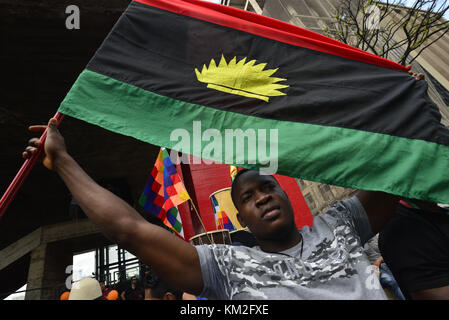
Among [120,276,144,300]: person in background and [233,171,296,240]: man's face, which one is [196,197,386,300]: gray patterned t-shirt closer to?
[233,171,296,240]: man's face

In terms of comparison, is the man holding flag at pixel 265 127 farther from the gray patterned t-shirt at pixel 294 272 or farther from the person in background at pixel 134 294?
the person in background at pixel 134 294

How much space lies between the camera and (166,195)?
5.31m

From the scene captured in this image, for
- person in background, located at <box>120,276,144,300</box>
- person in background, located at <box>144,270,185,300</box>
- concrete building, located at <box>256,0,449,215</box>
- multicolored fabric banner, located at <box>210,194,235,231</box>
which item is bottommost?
person in background, located at <box>144,270,185,300</box>

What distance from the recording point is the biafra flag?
170 centimetres

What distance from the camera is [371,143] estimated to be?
1774 mm

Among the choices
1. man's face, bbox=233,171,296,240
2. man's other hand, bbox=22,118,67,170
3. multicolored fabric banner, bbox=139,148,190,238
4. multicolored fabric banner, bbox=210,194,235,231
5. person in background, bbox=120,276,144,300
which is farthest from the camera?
person in background, bbox=120,276,144,300

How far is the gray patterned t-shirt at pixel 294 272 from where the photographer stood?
1422mm

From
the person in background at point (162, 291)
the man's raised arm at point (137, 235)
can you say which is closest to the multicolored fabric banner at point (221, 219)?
the person in background at point (162, 291)

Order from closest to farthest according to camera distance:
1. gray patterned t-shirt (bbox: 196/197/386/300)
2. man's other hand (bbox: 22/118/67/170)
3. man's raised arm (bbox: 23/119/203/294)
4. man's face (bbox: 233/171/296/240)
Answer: man's raised arm (bbox: 23/119/203/294) < gray patterned t-shirt (bbox: 196/197/386/300) < man's other hand (bbox: 22/118/67/170) < man's face (bbox: 233/171/296/240)

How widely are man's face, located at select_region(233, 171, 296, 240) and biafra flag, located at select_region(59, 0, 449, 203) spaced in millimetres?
270

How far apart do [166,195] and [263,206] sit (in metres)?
3.76

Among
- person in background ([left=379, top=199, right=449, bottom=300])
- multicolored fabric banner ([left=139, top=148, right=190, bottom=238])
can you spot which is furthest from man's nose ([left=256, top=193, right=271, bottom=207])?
multicolored fabric banner ([left=139, top=148, right=190, bottom=238])
